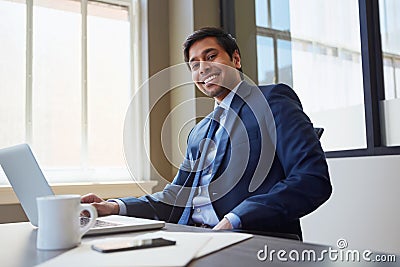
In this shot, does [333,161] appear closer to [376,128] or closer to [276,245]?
[376,128]

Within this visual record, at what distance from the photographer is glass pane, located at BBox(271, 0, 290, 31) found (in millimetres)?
2742

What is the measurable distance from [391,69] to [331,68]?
0.34 m

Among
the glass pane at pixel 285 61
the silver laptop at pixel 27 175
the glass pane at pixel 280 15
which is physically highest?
the glass pane at pixel 280 15

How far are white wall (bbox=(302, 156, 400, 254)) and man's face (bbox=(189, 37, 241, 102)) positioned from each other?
34.1 inches

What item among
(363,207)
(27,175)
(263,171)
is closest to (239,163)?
(263,171)

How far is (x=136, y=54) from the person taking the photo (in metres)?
3.16

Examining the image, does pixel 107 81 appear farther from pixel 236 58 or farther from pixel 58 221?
pixel 58 221

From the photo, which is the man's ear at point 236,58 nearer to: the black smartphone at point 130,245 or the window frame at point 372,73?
the window frame at point 372,73

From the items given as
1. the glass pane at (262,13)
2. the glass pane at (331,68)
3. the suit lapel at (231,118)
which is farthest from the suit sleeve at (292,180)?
the glass pane at (262,13)

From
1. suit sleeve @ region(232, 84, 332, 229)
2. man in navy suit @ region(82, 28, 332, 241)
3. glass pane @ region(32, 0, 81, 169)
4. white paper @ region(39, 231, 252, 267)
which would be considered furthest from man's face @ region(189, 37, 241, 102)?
glass pane @ region(32, 0, 81, 169)

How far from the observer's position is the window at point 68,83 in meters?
2.73

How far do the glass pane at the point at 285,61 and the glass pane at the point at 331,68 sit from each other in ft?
0.12

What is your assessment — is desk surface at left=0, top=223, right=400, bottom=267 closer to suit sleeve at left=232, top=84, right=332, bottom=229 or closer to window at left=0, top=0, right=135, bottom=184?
suit sleeve at left=232, top=84, right=332, bottom=229

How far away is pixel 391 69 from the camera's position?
6.95 ft
